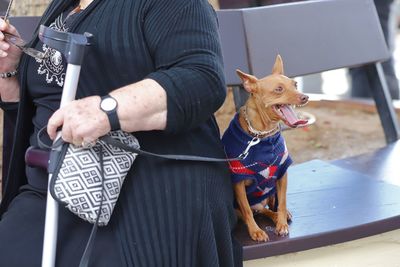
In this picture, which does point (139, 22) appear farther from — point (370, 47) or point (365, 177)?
point (370, 47)

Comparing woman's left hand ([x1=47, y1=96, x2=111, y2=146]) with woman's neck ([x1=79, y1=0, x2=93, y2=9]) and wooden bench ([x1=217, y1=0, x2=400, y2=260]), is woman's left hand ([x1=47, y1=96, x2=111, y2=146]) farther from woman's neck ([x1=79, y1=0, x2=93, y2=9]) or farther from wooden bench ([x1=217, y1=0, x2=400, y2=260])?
wooden bench ([x1=217, y1=0, x2=400, y2=260])

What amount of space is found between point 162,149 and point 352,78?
4.14 meters

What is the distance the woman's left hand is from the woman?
0.04 m

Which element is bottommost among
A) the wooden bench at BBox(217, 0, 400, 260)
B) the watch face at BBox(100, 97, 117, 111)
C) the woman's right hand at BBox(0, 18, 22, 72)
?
the wooden bench at BBox(217, 0, 400, 260)


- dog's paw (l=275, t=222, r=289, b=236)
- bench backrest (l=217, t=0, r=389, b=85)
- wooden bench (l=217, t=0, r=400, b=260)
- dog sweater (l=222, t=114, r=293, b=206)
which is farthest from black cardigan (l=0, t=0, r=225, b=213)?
bench backrest (l=217, t=0, r=389, b=85)

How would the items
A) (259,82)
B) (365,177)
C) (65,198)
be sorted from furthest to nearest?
(365,177), (259,82), (65,198)

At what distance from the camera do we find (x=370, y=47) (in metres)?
2.95

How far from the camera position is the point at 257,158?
1880 mm

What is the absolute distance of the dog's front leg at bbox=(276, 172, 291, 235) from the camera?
1974mm

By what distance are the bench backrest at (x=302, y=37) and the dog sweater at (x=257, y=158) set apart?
2.06 ft

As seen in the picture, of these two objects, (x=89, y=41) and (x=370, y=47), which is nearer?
(x=89, y=41)

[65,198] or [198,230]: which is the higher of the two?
[65,198]

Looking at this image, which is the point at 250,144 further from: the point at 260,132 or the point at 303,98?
the point at 303,98

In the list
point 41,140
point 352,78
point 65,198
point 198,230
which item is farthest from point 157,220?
point 352,78
